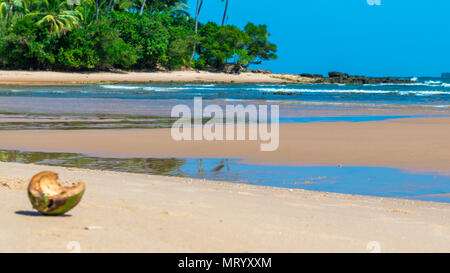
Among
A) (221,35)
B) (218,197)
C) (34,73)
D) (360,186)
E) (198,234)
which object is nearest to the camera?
(198,234)

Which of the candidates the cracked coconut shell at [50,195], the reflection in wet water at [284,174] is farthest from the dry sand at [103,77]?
the cracked coconut shell at [50,195]

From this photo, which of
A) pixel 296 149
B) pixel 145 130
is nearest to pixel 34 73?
pixel 145 130

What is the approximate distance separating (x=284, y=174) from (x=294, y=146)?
9.75ft

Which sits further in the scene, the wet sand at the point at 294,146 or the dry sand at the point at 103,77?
the dry sand at the point at 103,77

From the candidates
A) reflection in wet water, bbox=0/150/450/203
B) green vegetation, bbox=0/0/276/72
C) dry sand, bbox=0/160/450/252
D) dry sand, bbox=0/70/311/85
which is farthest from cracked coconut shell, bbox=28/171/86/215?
green vegetation, bbox=0/0/276/72

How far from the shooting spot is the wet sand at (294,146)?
9.84 metres

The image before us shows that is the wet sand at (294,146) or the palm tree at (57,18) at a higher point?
the palm tree at (57,18)

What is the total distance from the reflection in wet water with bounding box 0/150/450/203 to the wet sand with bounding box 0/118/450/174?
19.8 inches

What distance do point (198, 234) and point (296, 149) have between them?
23.5ft

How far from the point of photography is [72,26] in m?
58.0

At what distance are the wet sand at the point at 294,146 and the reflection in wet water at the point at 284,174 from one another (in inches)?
19.8

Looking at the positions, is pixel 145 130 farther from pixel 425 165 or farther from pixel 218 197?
pixel 218 197

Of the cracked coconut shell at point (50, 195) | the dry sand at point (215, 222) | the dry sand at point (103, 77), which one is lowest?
the dry sand at point (215, 222)

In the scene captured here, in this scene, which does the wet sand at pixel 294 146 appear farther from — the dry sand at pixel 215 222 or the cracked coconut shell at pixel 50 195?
the cracked coconut shell at pixel 50 195
